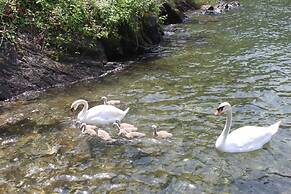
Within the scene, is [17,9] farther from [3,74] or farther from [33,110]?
[33,110]

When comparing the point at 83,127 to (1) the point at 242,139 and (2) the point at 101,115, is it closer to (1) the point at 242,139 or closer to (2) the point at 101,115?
(2) the point at 101,115

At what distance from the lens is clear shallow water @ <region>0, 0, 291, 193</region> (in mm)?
9266

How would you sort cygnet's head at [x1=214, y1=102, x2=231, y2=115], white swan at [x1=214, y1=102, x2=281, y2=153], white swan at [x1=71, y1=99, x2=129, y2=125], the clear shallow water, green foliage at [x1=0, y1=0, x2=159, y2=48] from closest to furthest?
the clear shallow water
white swan at [x1=214, y1=102, x2=281, y2=153]
cygnet's head at [x1=214, y1=102, x2=231, y2=115]
white swan at [x1=71, y1=99, x2=129, y2=125]
green foliage at [x1=0, y1=0, x2=159, y2=48]

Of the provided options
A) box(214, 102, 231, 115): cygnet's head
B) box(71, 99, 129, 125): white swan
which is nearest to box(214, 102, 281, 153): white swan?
box(214, 102, 231, 115): cygnet's head

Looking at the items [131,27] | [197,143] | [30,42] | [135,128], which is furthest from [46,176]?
[131,27]

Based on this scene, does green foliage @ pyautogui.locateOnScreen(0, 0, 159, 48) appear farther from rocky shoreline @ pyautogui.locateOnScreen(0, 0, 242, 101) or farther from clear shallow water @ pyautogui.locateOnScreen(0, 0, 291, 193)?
clear shallow water @ pyautogui.locateOnScreen(0, 0, 291, 193)

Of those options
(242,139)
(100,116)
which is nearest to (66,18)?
(100,116)

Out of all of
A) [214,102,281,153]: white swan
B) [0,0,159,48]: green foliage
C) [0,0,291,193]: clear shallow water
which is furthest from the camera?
[0,0,159,48]: green foliage

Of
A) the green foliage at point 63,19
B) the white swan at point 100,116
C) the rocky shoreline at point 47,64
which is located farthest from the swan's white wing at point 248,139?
the green foliage at point 63,19

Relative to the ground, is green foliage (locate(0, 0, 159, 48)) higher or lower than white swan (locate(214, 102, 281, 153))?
higher

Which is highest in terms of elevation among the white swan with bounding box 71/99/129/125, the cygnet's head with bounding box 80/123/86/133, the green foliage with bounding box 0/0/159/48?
the green foliage with bounding box 0/0/159/48

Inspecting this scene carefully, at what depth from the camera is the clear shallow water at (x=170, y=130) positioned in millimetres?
9266

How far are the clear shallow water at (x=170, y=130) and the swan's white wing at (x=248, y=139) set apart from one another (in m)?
0.31

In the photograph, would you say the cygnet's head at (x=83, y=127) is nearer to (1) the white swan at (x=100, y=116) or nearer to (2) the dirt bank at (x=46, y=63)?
(1) the white swan at (x=100, y=116)
